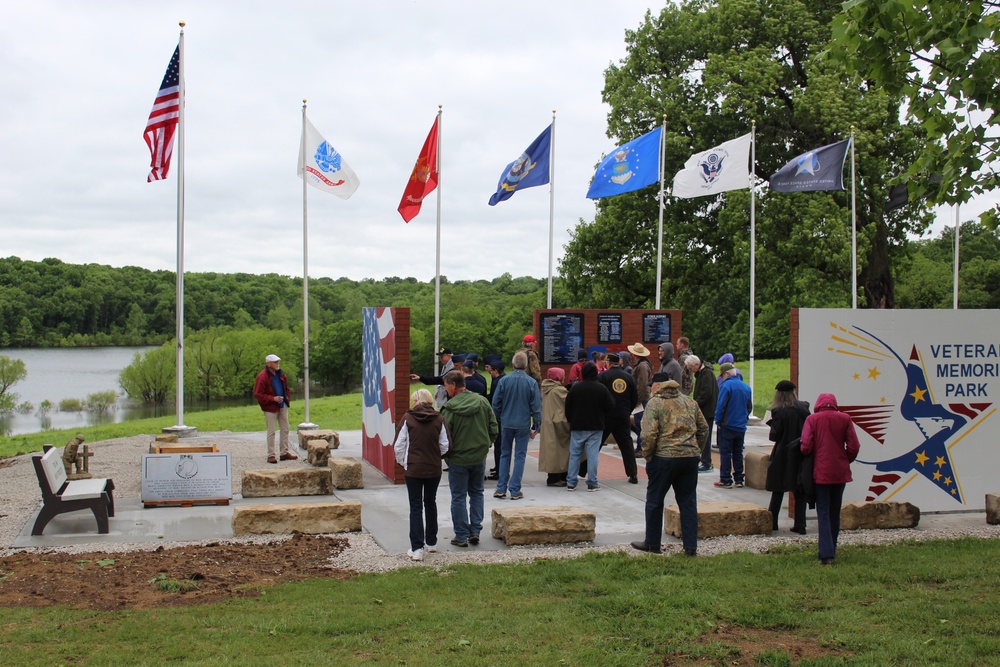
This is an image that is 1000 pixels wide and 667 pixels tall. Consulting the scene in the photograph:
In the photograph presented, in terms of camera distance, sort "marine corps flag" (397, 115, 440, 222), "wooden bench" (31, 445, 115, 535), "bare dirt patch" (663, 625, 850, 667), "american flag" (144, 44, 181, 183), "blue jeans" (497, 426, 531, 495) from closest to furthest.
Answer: "bare dirt patch" (663, 625, 850, 667) < "wooden bench" (31, 445, 115, 535) < "blue jeans" (497, 426, 531, 495) < "american flag" (144, 44, 181, 183) < "marine corps flag" (397, 115, 440, 222)

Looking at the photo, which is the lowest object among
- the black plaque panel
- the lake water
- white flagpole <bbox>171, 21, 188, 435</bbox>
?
the lake water

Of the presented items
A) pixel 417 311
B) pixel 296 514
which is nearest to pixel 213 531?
pixel 296 514

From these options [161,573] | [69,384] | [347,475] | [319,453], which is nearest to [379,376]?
[319,453]

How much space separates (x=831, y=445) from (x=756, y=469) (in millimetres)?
4170

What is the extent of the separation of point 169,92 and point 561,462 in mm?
10584

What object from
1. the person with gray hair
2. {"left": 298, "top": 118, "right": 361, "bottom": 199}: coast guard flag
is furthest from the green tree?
{"left": 298, "top": 118, "right": 361, "bottom": 199}: coast guard flag

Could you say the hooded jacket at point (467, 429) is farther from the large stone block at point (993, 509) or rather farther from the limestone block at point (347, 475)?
the large stone block at point (993, 509)

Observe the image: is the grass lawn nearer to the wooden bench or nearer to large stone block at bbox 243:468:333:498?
the wooden bench

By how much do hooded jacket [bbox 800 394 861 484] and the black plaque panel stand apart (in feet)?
29.9

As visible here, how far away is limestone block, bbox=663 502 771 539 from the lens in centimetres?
932

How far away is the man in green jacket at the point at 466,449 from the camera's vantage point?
8781mm

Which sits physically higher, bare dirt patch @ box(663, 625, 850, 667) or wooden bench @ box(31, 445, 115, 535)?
wooden bench @ box(31, 445, 115, 535)

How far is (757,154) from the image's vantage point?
92.4ft

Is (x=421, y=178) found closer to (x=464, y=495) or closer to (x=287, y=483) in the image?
(x=287, y=483)
